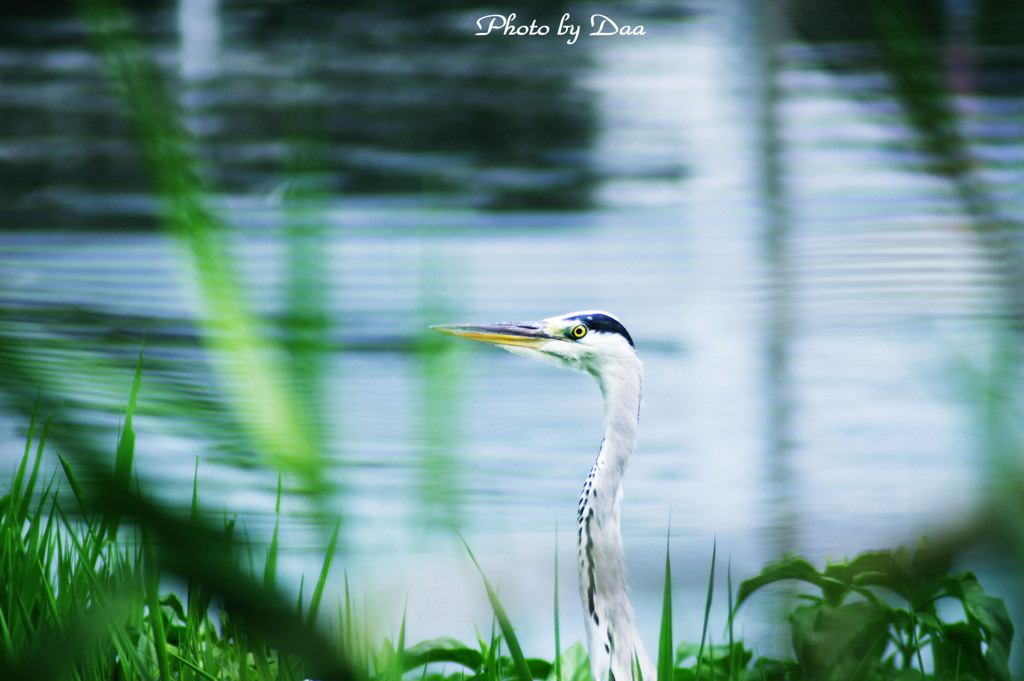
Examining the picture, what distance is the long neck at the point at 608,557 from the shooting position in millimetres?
498

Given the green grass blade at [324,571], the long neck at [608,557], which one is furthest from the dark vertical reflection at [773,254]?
the green grass blade at [324,571]

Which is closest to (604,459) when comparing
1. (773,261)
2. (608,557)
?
(608,557)

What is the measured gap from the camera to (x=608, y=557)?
51cm

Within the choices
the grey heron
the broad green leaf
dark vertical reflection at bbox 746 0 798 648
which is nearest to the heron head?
the grey heron

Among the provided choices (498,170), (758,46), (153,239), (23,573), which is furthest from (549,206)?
(23,573)

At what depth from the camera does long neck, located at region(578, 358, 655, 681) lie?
1.63 ft

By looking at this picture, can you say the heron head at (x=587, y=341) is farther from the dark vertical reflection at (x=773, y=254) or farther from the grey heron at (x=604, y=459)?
the dark vertical reflection at (x=773, y=254)

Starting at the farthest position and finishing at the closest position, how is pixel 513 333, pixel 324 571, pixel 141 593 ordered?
pixel 513 333 → pixel 141 593 → pixel 324 571

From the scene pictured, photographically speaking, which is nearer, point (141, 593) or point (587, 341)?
point (141, 593)

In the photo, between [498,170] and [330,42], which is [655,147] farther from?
[330,42]

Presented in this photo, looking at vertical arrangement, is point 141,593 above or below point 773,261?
below

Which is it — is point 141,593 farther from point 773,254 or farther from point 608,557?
point 773,254

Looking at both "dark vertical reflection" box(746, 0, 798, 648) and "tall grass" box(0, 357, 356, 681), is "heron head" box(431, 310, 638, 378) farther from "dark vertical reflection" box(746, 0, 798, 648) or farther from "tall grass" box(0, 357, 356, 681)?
"tall grass" box(0, 357, 356, 681)

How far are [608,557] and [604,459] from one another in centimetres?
7
